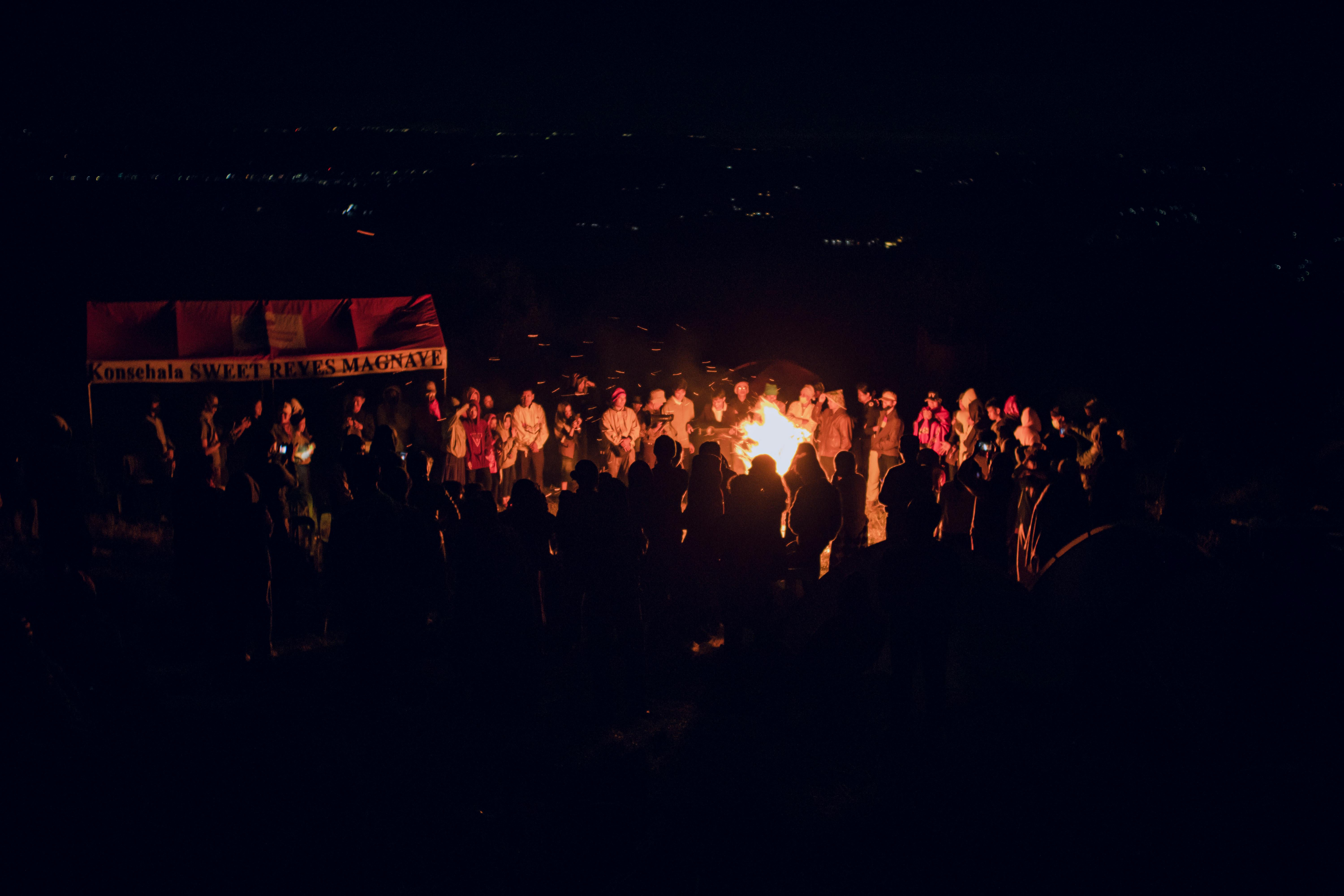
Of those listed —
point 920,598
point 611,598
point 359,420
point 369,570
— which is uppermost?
point 359,420

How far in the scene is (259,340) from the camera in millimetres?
11578

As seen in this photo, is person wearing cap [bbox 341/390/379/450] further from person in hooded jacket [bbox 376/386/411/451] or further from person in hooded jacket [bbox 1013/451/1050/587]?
person in hooded jacket [bbox 1013/451/1050/587]

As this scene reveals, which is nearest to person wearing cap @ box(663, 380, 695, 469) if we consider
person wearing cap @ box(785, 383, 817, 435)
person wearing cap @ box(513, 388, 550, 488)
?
person wearing cap @ box(785, 383, 817, 435)

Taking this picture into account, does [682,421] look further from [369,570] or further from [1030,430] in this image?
[369,570]

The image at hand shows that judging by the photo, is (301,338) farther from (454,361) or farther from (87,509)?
(454,361)

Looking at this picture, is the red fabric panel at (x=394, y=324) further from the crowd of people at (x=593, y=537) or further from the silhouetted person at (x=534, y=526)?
the silhouetted person at (x=534, y=526)

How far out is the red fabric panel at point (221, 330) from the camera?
11.3 metres

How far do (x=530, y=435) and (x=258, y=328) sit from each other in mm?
4436

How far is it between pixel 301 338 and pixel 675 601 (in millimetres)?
8538

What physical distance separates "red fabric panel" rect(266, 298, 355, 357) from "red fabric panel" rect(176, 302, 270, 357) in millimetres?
154

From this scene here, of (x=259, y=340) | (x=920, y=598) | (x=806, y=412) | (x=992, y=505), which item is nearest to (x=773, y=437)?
(x=806, y=412)

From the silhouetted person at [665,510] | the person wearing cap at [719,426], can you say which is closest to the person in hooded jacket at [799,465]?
the silhouetted person at [665,510]

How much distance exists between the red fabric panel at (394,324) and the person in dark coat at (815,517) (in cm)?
812

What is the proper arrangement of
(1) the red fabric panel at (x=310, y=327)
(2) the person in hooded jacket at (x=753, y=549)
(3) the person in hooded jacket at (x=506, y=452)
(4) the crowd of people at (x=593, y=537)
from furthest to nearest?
(1) the red fabric panel at (x=310, y=327) → (3) the person in hooded jacket at (x=506, y=452) → (2) the person in hooded jacket at (x=753, y=549) → (4) the crowd of people at (x=593, y=537)
